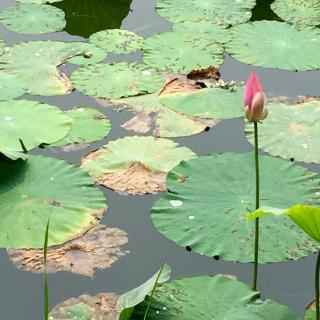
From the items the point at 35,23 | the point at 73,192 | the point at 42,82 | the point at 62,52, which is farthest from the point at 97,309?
the point at 35,23

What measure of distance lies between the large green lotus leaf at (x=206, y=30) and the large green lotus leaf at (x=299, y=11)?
37 cm

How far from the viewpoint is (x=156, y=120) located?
2979mm

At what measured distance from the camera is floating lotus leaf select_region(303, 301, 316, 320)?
2070 mm

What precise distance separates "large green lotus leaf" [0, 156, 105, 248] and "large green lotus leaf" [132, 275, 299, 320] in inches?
17.8

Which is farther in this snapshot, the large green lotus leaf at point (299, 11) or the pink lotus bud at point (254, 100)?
the large green lotus leaf at point (299, 11)

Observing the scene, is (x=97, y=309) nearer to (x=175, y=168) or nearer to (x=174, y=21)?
(x=175, y=168)

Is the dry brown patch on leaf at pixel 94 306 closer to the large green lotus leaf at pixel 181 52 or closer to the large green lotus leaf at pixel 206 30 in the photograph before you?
the large green lotus leaf at pixel 181 52

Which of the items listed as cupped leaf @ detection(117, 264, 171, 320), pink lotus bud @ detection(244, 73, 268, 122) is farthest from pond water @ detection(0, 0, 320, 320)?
pink lotus bud @ detection(244, 73, 268, 122)

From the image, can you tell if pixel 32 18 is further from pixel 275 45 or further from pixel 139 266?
pixel 139 266

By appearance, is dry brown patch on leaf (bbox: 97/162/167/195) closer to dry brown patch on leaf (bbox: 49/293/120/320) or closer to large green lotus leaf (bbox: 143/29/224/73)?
dry brown patch on leaf (bbox: 49/293/120/320)

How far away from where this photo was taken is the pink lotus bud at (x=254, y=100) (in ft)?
6.22

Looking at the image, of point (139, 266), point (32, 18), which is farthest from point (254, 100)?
point (32, 18)

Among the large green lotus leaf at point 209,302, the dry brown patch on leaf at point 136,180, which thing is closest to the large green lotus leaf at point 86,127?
the dry brown patch on leaf at point 136,180

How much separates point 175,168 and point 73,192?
1.21 ft
